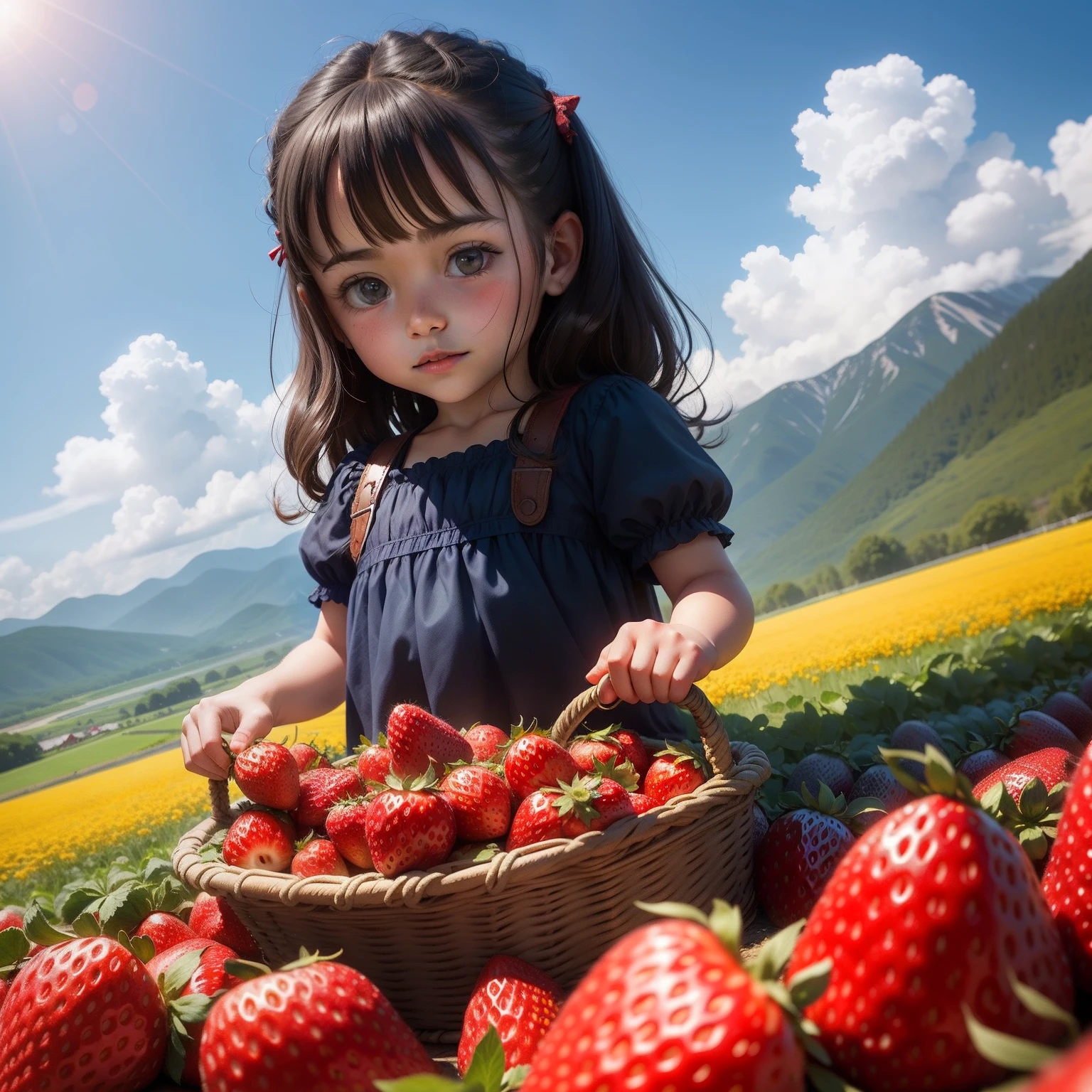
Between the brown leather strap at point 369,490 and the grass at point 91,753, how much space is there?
6.93 feet

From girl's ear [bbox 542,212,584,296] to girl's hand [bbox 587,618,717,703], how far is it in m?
1.16

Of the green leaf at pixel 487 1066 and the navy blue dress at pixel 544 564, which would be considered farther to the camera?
the navy blue dress at pixel 544 564

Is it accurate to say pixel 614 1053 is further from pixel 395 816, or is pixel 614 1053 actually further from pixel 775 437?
pixel 775 437

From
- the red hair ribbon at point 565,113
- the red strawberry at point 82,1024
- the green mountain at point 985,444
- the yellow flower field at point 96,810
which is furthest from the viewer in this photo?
the green mountain at point 985,444

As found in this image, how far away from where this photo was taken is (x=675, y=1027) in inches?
21.6

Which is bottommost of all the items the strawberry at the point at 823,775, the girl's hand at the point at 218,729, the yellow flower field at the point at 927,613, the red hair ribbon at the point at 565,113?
the yellow flower field at the point at 927,613

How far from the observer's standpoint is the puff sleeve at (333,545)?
2461 millimetres

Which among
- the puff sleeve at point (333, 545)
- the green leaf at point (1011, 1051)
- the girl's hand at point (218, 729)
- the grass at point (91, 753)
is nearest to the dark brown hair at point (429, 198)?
the puff sleeve at point (333, 545)

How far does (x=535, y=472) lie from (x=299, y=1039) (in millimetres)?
1413

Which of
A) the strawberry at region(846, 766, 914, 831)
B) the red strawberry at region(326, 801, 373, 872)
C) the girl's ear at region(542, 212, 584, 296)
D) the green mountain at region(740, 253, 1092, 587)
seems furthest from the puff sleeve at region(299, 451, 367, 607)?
the green mountain at region(740, 253, 1092, 587)

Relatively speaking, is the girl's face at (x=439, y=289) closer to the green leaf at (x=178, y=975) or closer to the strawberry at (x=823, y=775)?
the strawberry at (x=823, y=775)

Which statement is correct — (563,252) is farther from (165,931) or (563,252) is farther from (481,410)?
(165,931)

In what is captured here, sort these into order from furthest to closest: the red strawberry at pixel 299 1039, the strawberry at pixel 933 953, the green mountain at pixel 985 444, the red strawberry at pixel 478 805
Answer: the green mountain at pixel 985 444, the red strawberry at pixel 478 805, the red strawberry at pixel 299 1039, the strawberry at pixel 933 953

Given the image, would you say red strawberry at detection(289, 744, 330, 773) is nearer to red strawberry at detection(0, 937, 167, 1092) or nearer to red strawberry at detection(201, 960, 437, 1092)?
red strawberry at detection(0, 937, 167, 1092)
